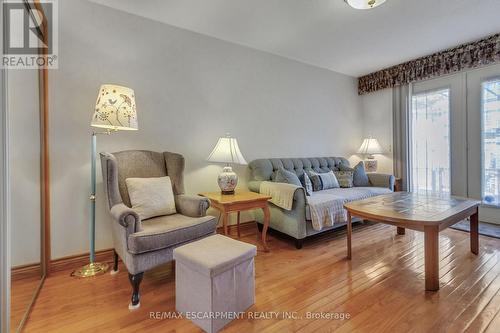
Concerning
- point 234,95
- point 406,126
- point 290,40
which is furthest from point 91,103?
point 406,126

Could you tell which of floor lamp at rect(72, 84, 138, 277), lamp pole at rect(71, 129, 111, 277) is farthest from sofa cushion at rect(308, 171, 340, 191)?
lamp pole at rect(71, 129, 111, 277)

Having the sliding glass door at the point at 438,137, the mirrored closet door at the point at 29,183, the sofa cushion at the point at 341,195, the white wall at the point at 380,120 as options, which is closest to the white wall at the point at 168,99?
the mirrored closet door at the point at 29,183

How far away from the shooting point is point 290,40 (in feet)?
9.63

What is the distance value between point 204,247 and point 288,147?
93.3 inches

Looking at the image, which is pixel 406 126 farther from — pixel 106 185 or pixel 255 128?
pixel 106 185

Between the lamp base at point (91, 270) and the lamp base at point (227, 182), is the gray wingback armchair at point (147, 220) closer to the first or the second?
the lamp base at point (91, 270)

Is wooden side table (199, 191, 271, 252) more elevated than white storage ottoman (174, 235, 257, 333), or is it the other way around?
wooden side table (199, 191, 271, 252)

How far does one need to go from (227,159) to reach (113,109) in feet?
3.79

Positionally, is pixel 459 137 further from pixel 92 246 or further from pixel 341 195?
pixel 92 246

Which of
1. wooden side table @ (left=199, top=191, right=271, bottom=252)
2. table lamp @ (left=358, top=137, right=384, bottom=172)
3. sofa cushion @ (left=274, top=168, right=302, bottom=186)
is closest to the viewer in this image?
wooden side table @ (left=199, top=191, right=271, bottom=252)

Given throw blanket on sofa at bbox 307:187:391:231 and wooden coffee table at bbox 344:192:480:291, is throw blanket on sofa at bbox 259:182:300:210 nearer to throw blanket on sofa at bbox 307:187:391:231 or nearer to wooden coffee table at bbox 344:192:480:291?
throw blanket on sofa at bbox 307:187:391:231

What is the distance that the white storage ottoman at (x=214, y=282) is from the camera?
128 cm

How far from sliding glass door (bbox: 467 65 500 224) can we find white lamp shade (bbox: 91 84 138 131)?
425 centimetres

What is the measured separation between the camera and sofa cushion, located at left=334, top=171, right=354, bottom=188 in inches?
134
